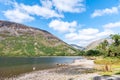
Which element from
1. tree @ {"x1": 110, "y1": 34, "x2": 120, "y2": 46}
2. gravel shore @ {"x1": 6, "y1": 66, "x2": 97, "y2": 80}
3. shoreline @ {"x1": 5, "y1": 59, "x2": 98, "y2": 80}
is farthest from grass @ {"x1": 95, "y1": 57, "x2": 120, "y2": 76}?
tree @ {"x1": 110, "y1": 34, "x2": 120, "y2": 46}

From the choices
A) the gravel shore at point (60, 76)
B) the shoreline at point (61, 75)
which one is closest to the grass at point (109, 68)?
the shoreline at point (61, 75)

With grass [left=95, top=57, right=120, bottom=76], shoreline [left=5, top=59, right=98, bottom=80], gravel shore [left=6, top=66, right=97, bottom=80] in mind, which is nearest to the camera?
gravel shore [left=6, top=66, right=97, bottom=80]

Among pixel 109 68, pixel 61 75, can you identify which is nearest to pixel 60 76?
pixel 61 75

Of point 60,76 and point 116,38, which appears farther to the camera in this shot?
point 116,38

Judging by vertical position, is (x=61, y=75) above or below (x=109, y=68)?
below

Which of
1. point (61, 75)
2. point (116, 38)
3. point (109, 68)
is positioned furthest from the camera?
point (116, 38)

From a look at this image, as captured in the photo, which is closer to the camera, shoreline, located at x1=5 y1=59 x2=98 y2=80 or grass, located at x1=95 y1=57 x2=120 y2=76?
grass, located at x1=95 y1=57 x2=120 y2=76

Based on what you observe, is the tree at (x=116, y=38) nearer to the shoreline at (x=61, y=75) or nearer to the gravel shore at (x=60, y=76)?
the shoreline at (x=61, y=75)

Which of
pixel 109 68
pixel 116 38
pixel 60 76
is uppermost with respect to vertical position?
pixel 116 38

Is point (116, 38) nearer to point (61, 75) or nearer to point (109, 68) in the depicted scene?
point (109, 68)

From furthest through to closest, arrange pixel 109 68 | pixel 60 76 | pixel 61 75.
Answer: pixel 109 68, pixel 61 75, pixel 60 76

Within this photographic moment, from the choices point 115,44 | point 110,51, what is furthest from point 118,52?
point 115,44

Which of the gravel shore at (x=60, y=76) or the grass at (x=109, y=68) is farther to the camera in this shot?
the grass at (x=109, y=68)

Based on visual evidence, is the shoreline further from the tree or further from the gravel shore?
the tree
